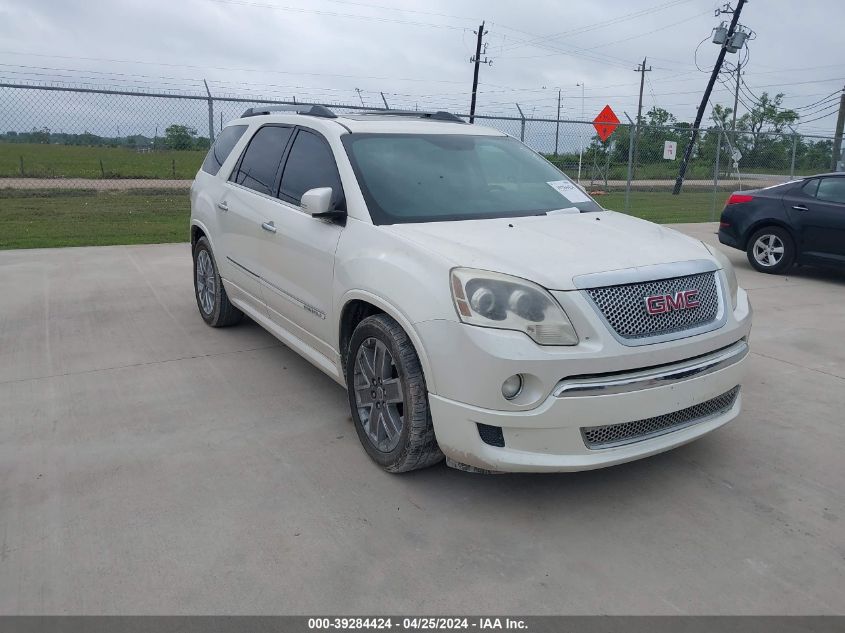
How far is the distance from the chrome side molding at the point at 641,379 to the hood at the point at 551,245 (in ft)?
1.36

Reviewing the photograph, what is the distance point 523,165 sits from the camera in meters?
4.81

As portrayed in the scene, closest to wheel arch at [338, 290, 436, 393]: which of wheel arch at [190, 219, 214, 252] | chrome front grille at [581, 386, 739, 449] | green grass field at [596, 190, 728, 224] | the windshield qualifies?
the windshield

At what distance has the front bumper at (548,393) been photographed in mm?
2986

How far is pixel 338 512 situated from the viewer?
325 cm

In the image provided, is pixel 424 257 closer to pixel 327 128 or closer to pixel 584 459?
pixel 584 459

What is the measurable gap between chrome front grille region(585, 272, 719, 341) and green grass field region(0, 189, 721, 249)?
28.0 feet

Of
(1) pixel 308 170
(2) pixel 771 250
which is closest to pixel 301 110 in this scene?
(1) pixel 308 170

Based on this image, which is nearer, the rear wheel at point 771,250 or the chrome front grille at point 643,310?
the chrome front grille at point 643,310

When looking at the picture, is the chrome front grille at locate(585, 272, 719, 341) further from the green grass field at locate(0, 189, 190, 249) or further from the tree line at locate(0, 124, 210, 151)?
the tree line at locate(0, 124, 210, 151)

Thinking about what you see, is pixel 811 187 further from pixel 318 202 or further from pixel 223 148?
pixel 318 202

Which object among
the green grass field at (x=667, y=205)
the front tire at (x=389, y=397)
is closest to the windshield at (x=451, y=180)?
the front tire at (x=389, y=397)

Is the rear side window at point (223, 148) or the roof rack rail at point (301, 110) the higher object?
the roof rack rail at point (301, 110)

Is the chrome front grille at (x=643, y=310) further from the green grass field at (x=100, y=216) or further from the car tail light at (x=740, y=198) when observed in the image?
the green grass field at (x=100, y=216)
